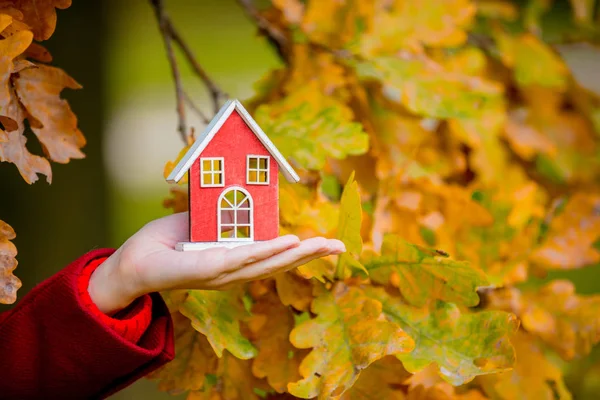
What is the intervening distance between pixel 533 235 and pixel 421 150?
0.18 metres

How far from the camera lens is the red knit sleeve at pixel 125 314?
1.47ft

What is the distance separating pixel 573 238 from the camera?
70 centimetres

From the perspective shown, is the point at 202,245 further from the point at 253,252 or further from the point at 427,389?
the point at 427,389

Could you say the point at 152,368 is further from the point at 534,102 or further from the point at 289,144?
the point at 534,102

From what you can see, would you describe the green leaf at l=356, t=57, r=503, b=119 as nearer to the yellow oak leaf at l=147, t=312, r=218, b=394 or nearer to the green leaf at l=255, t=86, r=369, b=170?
the green leaf at l=255, t=86, r=369, b=170

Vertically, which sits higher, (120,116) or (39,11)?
(39,11)

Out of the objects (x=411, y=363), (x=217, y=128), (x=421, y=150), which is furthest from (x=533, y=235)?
(x=217, y=128)

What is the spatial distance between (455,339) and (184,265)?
0.22m

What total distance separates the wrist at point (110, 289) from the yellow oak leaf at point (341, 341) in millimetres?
129

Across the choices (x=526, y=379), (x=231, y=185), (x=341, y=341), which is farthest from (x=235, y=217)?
(x=526, y=379)

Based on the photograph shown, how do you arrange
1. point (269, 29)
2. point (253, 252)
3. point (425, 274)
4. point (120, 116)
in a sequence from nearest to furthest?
point (253, 252), point (425, 274), point (269, 29), point (120, 116)

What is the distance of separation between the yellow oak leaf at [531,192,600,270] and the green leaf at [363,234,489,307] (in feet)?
0.75

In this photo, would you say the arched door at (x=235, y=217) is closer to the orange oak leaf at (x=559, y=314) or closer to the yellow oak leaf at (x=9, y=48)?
the yellow oak leaf at (x=9, y=48)

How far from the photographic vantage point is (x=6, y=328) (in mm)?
472
